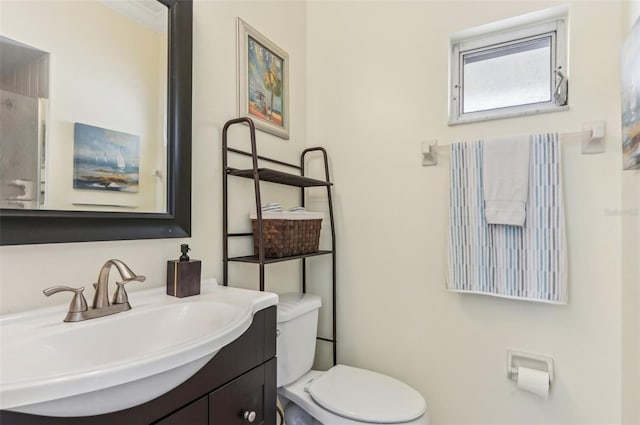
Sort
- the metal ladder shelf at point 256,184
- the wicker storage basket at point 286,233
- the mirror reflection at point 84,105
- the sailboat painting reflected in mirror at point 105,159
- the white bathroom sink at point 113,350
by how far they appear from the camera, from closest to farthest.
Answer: the white bathroom sink at point 113,350 → the mirror reflection at point 84,105 → the sailboat painting reflected in mirror at point 105,159 → the metal ladder shelf at point 256,184 → the wicker storage basket at point 286,233

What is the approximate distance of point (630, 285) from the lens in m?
1.24

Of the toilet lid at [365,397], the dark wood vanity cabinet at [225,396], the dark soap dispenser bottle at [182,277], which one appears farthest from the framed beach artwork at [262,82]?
the toilet lid at [365,397]

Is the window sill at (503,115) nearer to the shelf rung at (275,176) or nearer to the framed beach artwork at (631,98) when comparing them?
the framed beach artwork at (631,98)

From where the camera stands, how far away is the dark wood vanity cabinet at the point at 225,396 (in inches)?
25.3

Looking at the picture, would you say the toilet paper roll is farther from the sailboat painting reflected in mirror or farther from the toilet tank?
the sailboat painting reflected in mirror

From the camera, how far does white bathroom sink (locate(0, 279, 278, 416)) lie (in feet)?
1.74

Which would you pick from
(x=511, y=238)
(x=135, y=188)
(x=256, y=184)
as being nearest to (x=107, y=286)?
(x=135, y=188)

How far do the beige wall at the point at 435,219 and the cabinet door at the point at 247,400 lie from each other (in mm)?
837

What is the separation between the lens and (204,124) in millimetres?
1323

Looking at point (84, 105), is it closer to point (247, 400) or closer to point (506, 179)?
point (247, 400)

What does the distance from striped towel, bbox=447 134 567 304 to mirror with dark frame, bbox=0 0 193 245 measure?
113 cm

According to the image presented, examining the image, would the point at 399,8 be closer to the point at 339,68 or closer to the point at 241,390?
the point at 339,68

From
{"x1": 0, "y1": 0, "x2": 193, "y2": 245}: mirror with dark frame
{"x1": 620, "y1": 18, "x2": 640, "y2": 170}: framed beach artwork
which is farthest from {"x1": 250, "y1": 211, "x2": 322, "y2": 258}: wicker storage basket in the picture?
{"x1": 620, "y1": 18, "x2": 640, "y2": 170}: framed beach artwork

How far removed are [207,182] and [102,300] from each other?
22.9 inches
